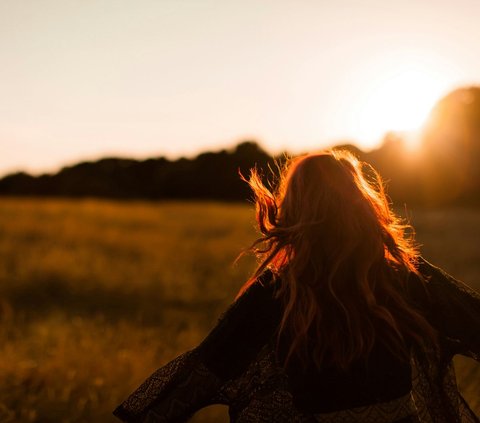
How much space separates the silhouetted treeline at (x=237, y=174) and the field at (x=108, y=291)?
7.64 metres

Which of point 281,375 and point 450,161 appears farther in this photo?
point 450,161

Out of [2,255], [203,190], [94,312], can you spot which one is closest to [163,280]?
[94,312]

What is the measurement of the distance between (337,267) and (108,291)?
7.42 m

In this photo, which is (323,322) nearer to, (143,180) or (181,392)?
(181,392)

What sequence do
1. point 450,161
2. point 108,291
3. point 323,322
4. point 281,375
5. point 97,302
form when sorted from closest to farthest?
point 323,322
point 281,375
point 97,302
point 108,291
point 450,161

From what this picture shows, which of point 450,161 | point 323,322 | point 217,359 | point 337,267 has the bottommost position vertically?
point 450,161

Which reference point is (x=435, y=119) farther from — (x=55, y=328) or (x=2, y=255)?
(x=55, y=328)

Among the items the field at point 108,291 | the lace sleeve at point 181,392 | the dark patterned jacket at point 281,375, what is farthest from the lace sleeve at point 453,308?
the field at point 108,291

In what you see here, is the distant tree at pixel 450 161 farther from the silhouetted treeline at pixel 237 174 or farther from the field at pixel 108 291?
the field at pixel 108 291

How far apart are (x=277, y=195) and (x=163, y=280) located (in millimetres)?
7597

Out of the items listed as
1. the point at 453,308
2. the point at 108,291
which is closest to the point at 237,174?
the point at 108,291

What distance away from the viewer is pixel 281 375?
6.99 feet

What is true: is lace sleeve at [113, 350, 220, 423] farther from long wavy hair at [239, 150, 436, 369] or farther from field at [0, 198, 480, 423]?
field at [0, 198, 480, 423]

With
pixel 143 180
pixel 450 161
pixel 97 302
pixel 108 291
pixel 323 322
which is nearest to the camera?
pixel 323 322
